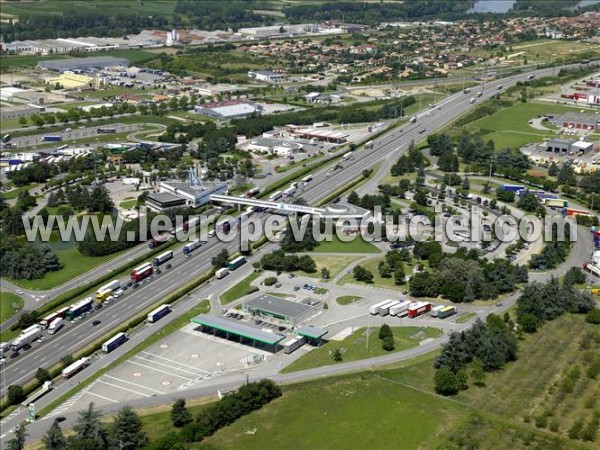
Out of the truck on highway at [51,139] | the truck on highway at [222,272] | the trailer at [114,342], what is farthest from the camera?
the truck on highway at [51,139]

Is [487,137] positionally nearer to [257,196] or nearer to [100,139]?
[257,196]

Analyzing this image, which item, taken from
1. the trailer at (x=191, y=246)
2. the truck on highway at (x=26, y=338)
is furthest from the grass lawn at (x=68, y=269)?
the truck on highway at (x=26, y=338)

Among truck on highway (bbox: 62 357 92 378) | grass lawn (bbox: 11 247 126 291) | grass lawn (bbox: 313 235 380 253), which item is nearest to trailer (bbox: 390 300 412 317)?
grass lawn (bbox: 313 235 380 253)

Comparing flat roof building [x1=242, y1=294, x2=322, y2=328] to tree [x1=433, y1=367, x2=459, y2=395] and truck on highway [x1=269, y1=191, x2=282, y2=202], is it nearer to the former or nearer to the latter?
tree [x1=433, y1=367, x2=459, y2=395]

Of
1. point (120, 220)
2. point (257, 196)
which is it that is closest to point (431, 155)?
point (257, 196)

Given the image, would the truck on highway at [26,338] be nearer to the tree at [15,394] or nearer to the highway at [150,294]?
the highway at [150,294]

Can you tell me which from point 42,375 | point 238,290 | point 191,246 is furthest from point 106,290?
point 42,375
